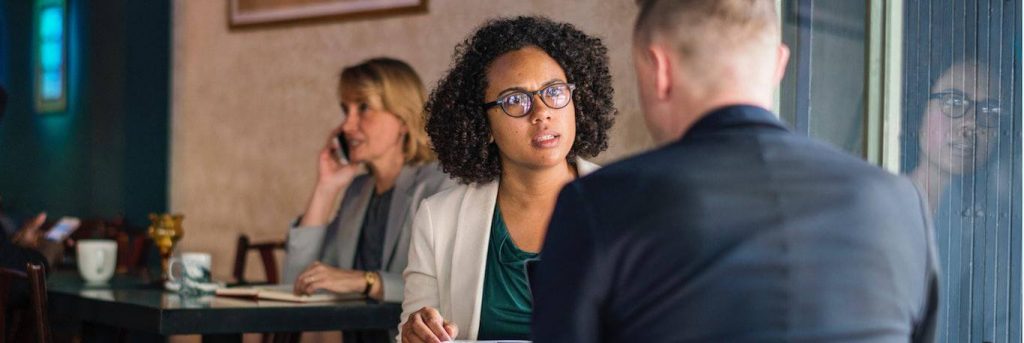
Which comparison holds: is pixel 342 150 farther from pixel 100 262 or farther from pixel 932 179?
pixel 932 179

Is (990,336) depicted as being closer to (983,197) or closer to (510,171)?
(983,197)

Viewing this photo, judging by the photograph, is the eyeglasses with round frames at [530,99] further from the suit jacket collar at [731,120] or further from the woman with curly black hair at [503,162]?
the suit jacket collar at [731,120]

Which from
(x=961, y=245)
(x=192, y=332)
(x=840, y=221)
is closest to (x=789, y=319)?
(x=840, y=221)

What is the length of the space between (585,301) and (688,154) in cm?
17

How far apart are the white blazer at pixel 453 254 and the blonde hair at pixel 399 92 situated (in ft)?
4.57

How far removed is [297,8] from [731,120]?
4.79 metres

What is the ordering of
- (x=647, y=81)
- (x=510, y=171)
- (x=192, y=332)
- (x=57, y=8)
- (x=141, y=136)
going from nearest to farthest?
1. (x=647, y=81)
2. (x=510, y=171)
3. (x=192, y=332)
4. (x=141, y=136)
5. (x=57, y=8)

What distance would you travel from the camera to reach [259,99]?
6.12 metres

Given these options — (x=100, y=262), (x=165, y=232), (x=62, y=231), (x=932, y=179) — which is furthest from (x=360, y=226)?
(x=932, y=179)

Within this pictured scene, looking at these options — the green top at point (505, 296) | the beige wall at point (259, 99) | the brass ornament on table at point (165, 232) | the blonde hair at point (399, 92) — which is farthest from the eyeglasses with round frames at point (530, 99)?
the beige wall at point (259, 99)

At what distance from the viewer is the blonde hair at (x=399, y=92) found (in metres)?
3.94

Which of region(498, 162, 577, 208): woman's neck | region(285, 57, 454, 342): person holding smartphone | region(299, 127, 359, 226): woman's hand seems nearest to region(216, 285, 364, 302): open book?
region(285, 57, 454, 342): person holding smartphone

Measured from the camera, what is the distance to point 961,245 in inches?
104

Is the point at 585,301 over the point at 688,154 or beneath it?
beneath
